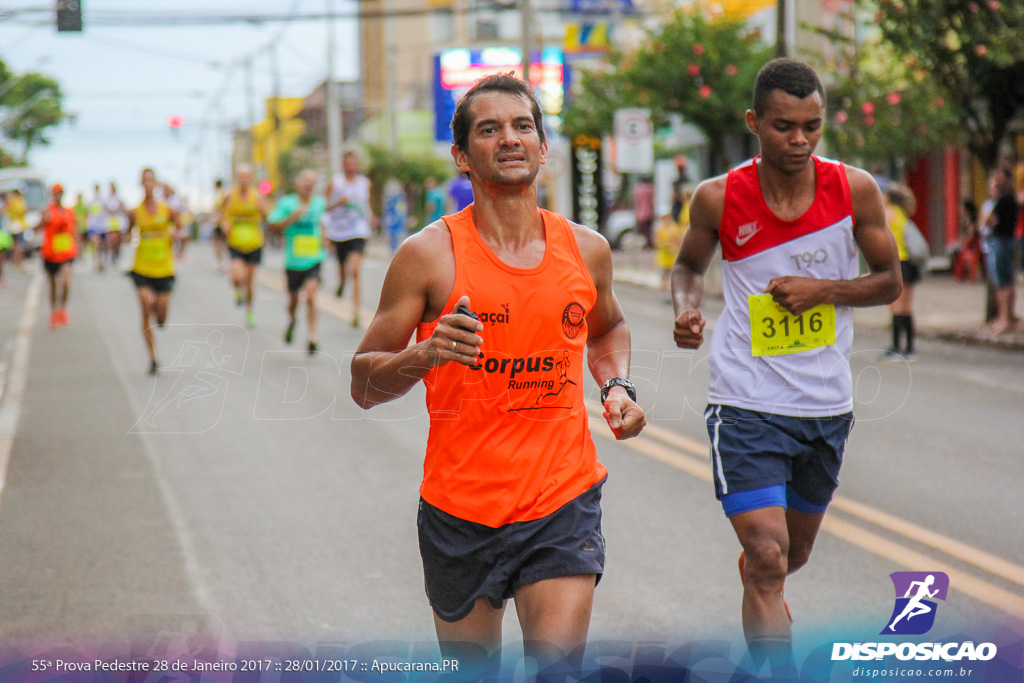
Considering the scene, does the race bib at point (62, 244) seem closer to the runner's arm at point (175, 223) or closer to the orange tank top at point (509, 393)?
the runner's arm at point (175, 223)

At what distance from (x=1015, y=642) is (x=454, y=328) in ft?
7.98

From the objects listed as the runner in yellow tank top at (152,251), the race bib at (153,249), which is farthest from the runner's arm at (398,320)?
the race bib at (153,249)

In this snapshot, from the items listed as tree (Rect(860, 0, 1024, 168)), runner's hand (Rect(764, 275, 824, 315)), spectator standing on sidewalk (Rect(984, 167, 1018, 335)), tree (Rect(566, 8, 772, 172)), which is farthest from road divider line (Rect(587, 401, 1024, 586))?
tree (Rect(566, 8, 772, 172))

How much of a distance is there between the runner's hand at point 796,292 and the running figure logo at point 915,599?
3.35 feet

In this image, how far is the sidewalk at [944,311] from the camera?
1441cm

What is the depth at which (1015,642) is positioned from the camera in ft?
13.7

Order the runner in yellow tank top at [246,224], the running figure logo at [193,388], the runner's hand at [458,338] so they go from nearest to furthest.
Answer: the runner's hand at [458,338] → the running figure logo at [193,388] → the runner in yellow tank top at [246,224]

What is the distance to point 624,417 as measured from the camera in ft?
10.2

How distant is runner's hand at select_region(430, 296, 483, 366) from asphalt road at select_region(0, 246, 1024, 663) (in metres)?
1.56

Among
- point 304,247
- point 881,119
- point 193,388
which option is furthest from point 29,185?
point 193,388

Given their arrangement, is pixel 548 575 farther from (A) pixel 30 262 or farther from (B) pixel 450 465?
(A) pixel 30 262

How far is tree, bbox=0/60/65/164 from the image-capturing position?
7525 centimetres

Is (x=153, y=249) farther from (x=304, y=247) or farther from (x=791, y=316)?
(x=791, y=316)

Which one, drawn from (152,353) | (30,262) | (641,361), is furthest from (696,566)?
(30,262)
